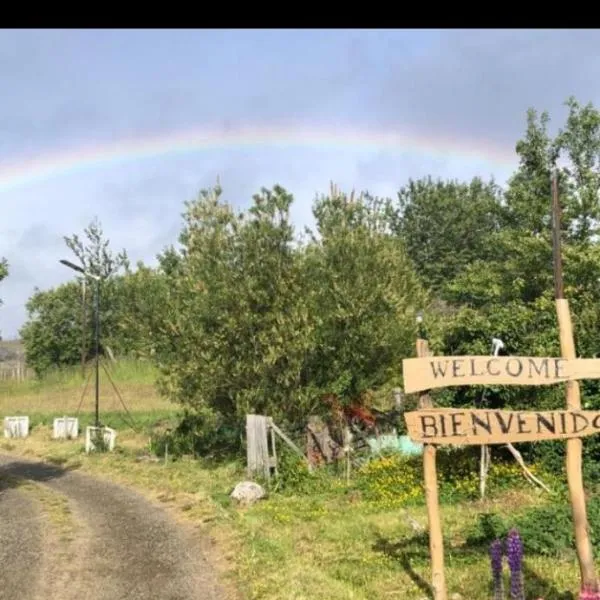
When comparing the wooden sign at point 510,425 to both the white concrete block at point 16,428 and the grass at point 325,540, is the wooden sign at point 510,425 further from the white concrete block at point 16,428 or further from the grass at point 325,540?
the white concrete block at point 16,428

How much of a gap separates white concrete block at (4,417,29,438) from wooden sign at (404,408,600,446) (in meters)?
26.5

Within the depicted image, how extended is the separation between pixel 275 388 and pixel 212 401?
6.32ft

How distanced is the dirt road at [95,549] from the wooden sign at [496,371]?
12.6 feet

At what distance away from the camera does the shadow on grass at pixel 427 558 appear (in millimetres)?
7254

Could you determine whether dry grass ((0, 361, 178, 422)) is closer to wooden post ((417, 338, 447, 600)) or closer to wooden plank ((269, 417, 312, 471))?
wooden plank ((269, 417, 312, 471))

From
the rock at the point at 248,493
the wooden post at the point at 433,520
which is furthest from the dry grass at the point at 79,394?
the wooden post at the point at 433,520

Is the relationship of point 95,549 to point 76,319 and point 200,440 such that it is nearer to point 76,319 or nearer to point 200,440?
point 200,440

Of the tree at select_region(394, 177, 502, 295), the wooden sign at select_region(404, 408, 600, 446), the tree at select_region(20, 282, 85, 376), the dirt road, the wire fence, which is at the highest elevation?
the tree at select_region(394, 177, 502, 295)

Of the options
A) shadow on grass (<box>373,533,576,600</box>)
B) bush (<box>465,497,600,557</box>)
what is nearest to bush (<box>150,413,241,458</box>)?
shadow on grass (<box>373,533,576,600</box>)

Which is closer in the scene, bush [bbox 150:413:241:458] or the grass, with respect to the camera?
the grass

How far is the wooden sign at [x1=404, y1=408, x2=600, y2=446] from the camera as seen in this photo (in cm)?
670

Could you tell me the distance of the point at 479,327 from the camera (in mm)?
16562
